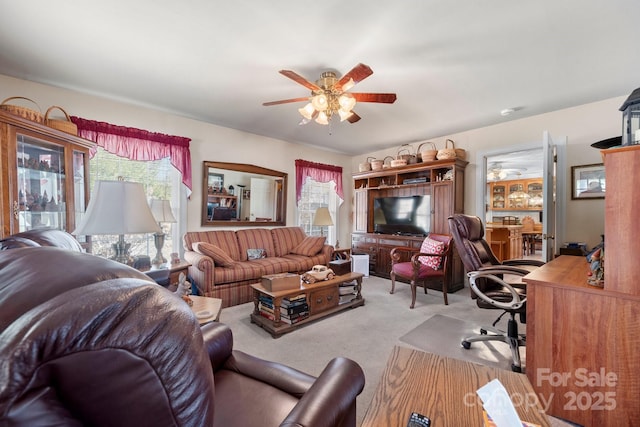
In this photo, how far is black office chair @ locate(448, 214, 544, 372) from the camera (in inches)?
79.0

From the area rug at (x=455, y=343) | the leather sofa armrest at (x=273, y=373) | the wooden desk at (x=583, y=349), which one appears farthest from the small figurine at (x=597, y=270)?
the leather sofa armrest at (x=273, y=373)

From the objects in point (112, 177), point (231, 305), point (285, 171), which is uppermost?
point (285, 171)

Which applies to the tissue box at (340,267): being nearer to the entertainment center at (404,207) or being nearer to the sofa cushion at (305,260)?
the sofa cushion at (305,260)

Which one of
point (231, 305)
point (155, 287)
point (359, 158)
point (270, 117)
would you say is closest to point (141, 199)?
point (155, 287)

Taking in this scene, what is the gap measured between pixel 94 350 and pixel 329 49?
2.30 m

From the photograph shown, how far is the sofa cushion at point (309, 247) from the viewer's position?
13.8ft

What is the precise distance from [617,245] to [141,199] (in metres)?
2.76

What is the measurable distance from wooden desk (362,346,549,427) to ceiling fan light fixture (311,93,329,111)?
6.49 feet

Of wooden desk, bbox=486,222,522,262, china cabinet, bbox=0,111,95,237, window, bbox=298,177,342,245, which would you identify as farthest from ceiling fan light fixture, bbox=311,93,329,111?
wooden desk, bbox=486,222,522,262

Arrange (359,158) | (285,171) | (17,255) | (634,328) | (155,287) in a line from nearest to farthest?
(155,287), (17,255), (634,328), (285,171), (359,158)

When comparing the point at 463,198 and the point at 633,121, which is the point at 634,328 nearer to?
the point at 633,121

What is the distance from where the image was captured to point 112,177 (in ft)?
10.3

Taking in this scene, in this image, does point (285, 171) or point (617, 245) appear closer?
point (617, 245)

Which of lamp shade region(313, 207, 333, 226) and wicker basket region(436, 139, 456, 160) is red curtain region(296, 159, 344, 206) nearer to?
lamp shade region(313, 207, 333, 226)
